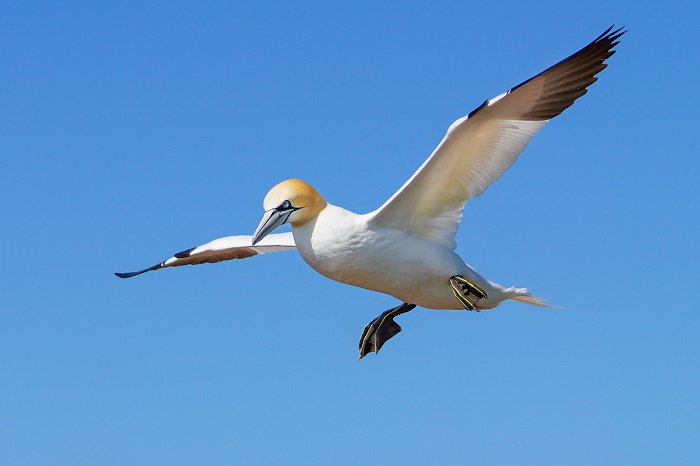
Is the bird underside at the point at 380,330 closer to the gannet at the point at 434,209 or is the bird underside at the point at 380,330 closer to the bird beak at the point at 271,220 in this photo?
the gannet at the point at 434,209

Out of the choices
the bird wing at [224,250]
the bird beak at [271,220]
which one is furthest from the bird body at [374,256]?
the bird wing at [224,250]

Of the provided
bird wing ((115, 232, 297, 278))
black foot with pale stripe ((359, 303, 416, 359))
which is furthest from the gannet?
bird wing ((115, 232, 297, 278))

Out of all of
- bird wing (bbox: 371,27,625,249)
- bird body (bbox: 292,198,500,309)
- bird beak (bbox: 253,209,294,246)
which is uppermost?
bird wing (bbox: 371,27,625,249)

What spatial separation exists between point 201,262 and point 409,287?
4465mm

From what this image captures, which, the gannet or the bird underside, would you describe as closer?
the gannet

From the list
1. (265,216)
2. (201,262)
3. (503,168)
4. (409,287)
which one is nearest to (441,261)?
(409,287)

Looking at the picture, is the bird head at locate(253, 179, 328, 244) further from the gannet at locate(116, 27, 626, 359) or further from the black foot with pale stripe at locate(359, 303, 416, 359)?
the black foot with pale stripe at locate(359, 303, 416, 359)

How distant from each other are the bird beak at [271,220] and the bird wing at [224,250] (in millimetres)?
2691

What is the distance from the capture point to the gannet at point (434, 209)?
10078 millimetres

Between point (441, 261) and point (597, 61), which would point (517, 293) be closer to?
point (441, 261)

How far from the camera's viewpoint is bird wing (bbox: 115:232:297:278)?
13.3m

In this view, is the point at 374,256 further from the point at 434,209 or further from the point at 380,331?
the point at 380,331

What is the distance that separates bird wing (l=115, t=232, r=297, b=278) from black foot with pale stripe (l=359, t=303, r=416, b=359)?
4.74 feet

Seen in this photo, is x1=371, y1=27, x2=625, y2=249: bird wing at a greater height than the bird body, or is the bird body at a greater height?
x1=371, y1=27, x2=625, y2=249: bird wing
